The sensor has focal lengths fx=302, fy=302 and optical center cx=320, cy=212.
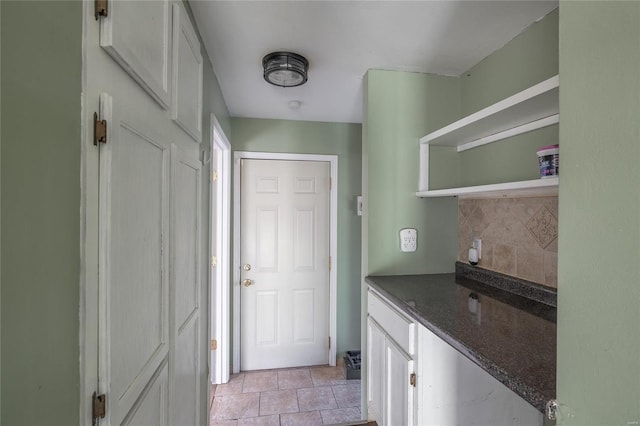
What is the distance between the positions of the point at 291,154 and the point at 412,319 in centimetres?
193

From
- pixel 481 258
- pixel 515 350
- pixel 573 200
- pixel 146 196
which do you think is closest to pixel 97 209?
pixel 146 196

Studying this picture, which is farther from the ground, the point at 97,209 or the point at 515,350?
the point at 97,209

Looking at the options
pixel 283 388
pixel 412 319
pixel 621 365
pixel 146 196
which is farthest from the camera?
pixel 283 388

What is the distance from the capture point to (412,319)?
4.27ft

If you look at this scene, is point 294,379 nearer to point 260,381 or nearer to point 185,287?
point 260,381

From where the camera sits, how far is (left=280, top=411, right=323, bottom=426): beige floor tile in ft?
6.82

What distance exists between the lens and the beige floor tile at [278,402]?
2.21m

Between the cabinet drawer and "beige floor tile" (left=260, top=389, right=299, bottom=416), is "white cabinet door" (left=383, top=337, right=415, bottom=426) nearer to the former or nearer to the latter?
the cabinet drawer

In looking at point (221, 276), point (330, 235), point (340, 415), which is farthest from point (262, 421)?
point (330, 235)

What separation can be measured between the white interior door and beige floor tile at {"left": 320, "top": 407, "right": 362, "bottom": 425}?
2.15 ft

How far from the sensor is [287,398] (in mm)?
2357

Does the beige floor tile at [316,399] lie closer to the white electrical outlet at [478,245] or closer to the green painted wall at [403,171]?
the green painted wall at [403,171]

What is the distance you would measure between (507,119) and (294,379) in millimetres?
2496

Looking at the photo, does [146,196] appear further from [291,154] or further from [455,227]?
[291,154]
